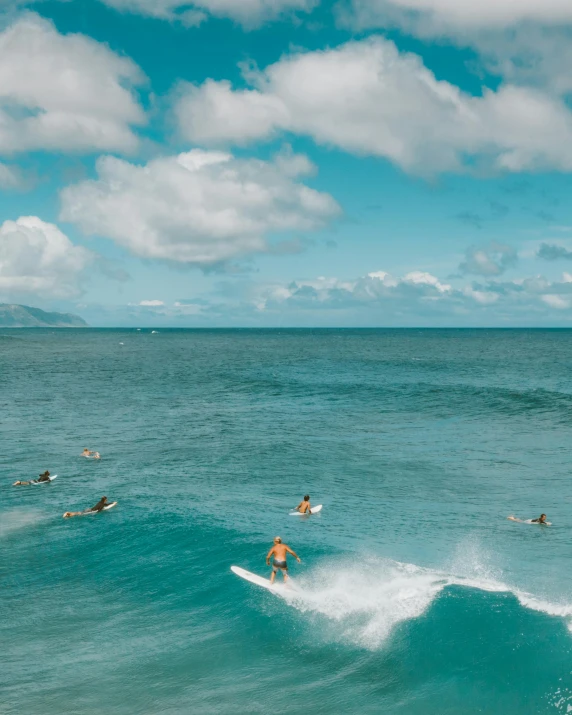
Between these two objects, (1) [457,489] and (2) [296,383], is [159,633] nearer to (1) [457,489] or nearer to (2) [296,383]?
(1) [457,489]

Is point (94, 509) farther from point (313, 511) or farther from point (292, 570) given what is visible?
point (292, 570)

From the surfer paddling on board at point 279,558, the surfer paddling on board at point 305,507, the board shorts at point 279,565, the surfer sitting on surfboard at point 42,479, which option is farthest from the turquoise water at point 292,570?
the board shorts at point 279,565

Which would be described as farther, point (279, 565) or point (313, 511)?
point (313, 511)

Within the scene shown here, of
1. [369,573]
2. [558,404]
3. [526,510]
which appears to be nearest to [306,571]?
[369,573]

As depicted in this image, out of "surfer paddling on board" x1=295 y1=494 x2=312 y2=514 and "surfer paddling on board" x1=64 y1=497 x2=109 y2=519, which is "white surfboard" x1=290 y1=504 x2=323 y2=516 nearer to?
"surfer paddling on board" x1=295 y1=494 x2=312 y2=514

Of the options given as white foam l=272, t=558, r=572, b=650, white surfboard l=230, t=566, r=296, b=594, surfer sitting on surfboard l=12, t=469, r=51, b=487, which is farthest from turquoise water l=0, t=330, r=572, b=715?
surfer sitting on surfboard l=12, t=469, r=51, b=487

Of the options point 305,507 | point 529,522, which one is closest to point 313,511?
point 305,507
